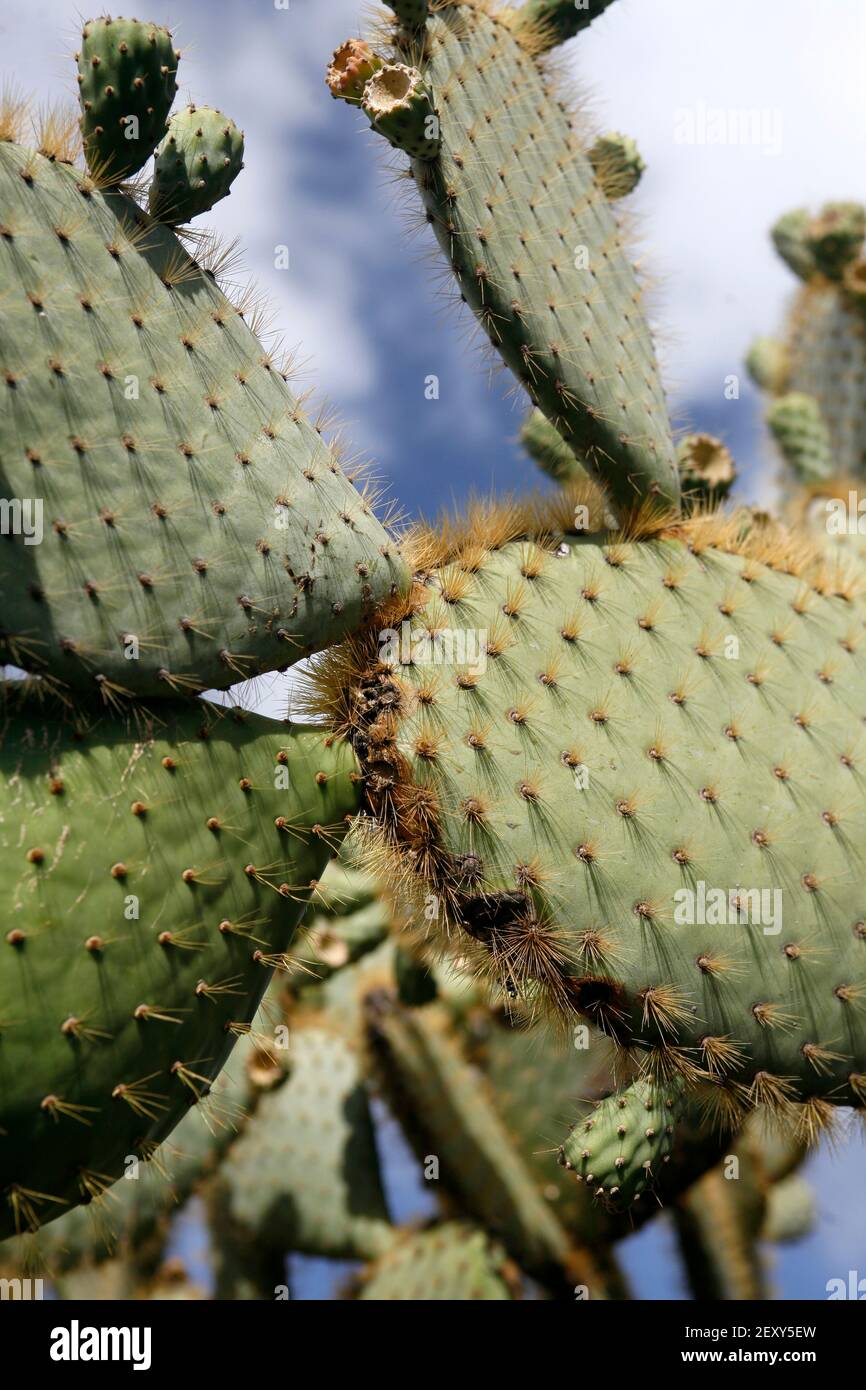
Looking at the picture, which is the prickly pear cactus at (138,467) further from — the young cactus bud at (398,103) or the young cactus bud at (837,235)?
the young cactus bud at (837,235)

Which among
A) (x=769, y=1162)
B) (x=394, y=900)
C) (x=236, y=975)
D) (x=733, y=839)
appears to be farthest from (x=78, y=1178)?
(x=769, y=1162)

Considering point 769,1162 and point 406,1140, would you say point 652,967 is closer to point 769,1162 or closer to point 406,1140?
point 406,1140

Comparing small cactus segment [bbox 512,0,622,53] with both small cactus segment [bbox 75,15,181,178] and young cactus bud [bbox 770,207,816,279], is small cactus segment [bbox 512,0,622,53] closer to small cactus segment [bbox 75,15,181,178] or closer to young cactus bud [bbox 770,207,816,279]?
small cactus segment [bbox 75,15,181,178]

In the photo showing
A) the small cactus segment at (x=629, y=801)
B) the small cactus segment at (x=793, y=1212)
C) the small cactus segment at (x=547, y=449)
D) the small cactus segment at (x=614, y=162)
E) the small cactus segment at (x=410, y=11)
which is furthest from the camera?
the small cactus segment at (x=793, y=1212)

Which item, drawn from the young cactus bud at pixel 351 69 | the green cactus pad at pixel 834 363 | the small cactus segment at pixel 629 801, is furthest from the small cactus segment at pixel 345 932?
the green cactus pad at pixel 834 363

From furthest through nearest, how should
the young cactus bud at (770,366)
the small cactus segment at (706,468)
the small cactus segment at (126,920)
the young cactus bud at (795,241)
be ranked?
the young cactus bud at (770,366)
the young cactus bud at (795,241)
the small cactus segment at (706,468)
the small cactus segment at (126,920)

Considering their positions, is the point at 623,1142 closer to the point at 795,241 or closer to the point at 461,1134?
the point at 461,1134

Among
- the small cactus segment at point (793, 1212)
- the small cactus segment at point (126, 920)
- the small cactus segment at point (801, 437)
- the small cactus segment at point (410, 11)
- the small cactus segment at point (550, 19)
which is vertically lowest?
the small cactus segment at point (793, 1212)
